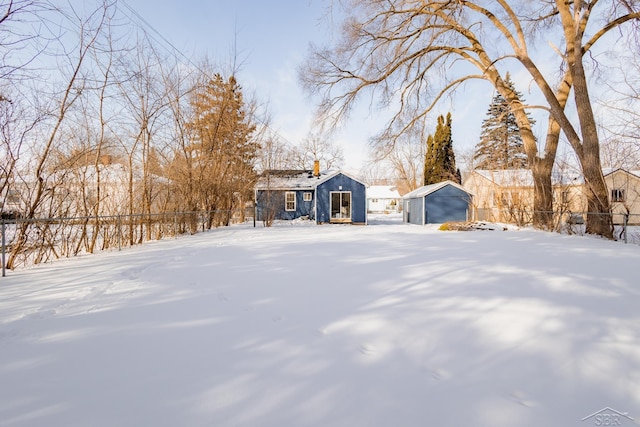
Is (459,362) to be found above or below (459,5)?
below

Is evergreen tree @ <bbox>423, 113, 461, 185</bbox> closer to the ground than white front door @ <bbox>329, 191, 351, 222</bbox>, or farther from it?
farther from it

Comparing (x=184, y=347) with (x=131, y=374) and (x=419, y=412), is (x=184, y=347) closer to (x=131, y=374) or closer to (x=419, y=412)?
(x=131, y=374)

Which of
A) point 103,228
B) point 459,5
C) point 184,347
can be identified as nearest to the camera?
point 184,347

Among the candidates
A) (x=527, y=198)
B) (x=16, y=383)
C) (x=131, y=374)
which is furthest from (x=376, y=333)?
(x=527, y=198)

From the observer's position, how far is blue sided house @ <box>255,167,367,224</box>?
17.8m

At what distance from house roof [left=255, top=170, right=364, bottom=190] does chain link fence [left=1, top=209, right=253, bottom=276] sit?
751 cm

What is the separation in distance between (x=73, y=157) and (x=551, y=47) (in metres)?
15.1

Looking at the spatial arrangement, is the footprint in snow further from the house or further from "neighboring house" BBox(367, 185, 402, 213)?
"neighboring house" BBox(367, 185, 402, 213)

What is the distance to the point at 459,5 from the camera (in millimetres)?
10148

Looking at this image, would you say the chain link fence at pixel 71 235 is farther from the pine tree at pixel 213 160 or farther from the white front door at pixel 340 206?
the white front door at pixel 340 206

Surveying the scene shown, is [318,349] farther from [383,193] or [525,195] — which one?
[383,193]

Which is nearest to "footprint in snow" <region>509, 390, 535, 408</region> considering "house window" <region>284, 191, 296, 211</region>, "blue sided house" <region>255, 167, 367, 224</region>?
"blue sided house" <region>255, 167, 367, 224</region>

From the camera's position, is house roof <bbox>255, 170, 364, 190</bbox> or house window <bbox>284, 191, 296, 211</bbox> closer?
house roof <bbox>255, 170, 364, 190</bbox>

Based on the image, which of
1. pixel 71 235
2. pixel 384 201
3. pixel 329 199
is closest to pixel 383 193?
pixel 384 201
